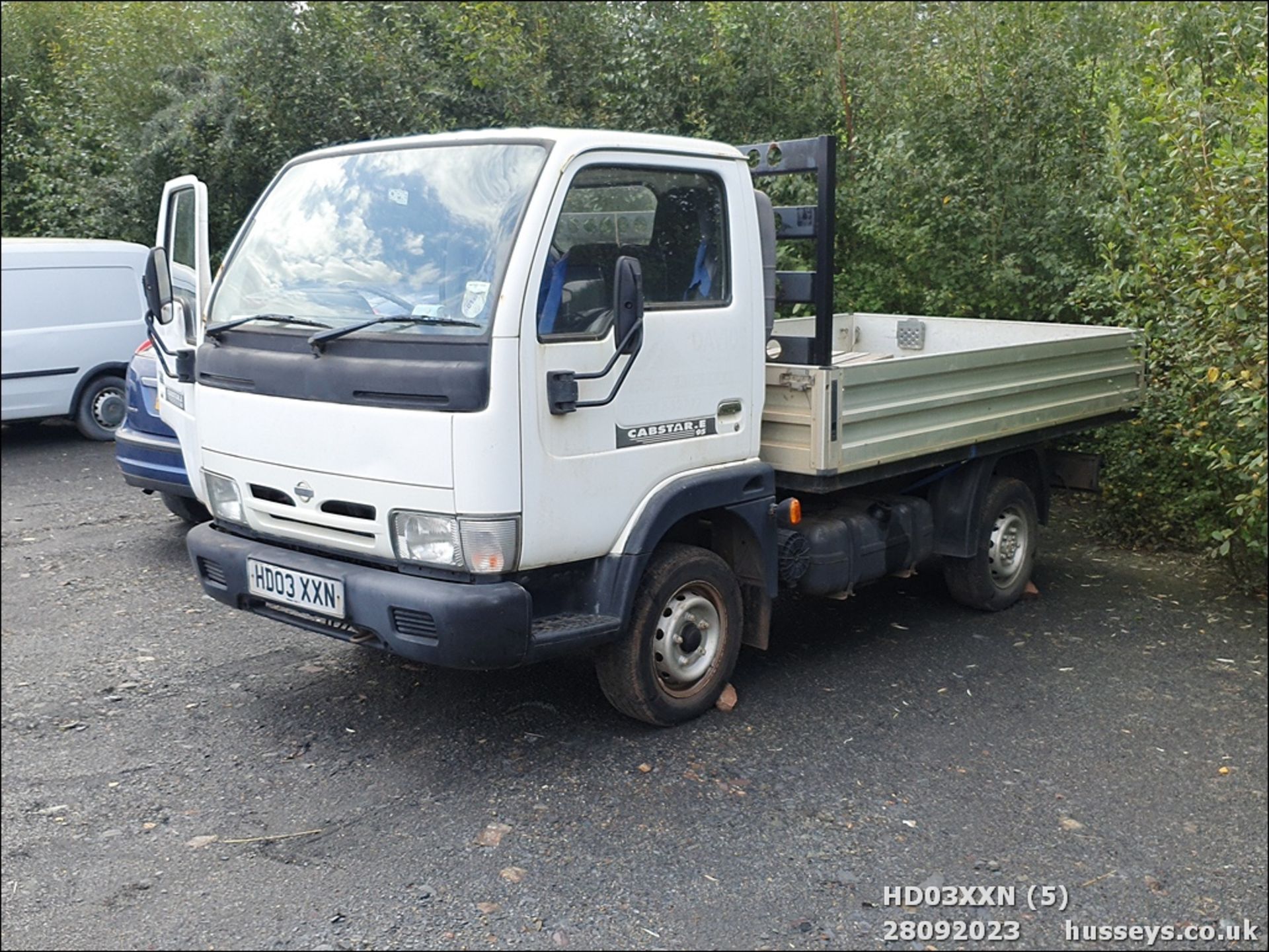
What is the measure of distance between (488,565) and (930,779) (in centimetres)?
182

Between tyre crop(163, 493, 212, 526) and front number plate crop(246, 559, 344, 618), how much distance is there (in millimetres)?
→ 3342

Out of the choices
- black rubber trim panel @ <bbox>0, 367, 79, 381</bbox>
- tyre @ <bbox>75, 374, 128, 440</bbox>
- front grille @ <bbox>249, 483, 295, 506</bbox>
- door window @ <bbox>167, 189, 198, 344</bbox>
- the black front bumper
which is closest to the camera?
black rubber trim panel @ <bbox>0, 367, 79, 381</bbox>

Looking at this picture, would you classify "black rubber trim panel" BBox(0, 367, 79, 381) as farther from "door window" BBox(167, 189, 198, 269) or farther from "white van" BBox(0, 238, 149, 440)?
"door window" BBox(167, 189, 198, 269)

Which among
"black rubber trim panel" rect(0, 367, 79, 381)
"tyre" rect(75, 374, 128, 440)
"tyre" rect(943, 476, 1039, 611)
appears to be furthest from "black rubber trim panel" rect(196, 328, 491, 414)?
"tyre" rect(943, 476, 1039, 611)

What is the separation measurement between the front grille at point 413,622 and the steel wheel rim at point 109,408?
148 centimetres

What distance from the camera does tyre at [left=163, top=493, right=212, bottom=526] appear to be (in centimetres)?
795

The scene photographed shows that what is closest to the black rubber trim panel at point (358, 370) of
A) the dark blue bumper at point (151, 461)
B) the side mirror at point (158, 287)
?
the side mirror at point (158, 287)

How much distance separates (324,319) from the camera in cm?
462

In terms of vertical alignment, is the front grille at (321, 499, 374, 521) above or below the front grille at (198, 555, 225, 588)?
above

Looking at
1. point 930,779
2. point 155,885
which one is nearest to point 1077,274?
point 930,779

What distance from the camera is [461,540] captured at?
4227mm

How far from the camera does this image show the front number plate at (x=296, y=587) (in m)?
4.44

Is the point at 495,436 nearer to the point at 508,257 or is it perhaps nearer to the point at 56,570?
the point at 508,257

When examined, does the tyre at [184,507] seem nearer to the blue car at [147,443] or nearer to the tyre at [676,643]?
the blue car at [147,443]
